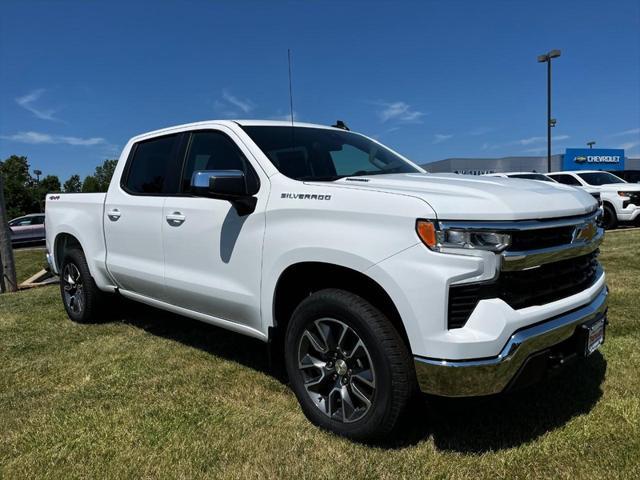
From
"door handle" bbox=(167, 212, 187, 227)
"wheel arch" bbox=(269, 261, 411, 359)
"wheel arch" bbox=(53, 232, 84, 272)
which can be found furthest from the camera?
"wheel arch" bbox=(53, 232, 84, 272)

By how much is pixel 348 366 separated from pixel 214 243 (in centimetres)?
131

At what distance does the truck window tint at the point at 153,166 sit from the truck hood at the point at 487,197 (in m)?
1.79

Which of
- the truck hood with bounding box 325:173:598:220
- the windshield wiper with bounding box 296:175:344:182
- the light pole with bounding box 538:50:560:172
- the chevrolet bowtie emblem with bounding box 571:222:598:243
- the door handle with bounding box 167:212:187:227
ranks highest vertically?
the light pole with bounding box 538:50:560:172

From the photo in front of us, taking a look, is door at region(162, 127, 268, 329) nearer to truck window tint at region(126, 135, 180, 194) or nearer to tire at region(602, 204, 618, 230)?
truck window tint at region(126, 135, 180, 194)

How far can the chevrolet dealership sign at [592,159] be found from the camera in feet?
144

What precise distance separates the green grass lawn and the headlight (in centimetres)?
74

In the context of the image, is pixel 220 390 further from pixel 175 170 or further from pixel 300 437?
pixel 175 170

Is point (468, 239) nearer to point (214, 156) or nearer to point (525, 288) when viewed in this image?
point (525, 288)

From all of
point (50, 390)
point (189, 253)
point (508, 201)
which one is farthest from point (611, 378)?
point (50, 390)

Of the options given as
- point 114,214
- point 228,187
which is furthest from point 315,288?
point 114,214

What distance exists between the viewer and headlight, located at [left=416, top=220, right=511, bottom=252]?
2.47 metres

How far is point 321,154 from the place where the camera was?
390cm

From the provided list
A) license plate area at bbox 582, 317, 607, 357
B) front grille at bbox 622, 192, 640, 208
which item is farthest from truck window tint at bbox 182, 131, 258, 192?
front grille at bbox 622, 192, 640, 208

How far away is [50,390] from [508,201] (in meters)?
3.40
